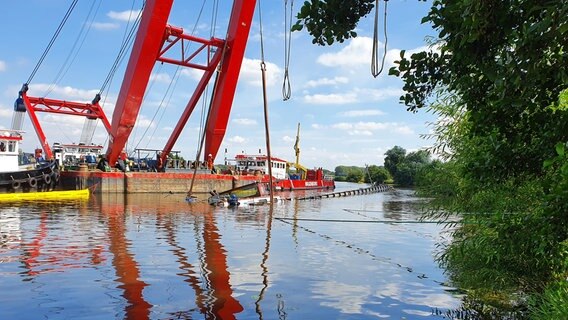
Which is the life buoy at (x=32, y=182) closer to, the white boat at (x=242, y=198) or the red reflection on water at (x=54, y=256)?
the white boat at (x=242, y=198)

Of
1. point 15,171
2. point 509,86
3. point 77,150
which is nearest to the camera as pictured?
point 509,86

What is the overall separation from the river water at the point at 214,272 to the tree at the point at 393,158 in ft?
260

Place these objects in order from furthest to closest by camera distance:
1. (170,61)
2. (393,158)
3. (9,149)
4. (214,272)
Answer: (393,158), (170,61), (9,149), (214,272)

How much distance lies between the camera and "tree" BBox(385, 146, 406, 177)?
305 feet

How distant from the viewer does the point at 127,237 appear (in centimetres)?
1266

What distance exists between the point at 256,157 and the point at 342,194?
12.2 m

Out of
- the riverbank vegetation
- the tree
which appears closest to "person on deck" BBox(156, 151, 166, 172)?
the riverbank vegetation

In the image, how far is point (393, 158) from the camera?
9650 cm

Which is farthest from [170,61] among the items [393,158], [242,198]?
[393,158]

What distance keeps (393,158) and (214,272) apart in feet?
299

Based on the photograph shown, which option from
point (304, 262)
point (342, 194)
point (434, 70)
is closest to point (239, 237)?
point (304, 262)

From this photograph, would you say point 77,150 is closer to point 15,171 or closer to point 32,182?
point 32,182

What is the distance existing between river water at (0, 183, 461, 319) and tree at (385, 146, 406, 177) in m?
79.3

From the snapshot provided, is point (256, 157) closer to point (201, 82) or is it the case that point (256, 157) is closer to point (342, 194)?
point (342, 194)
